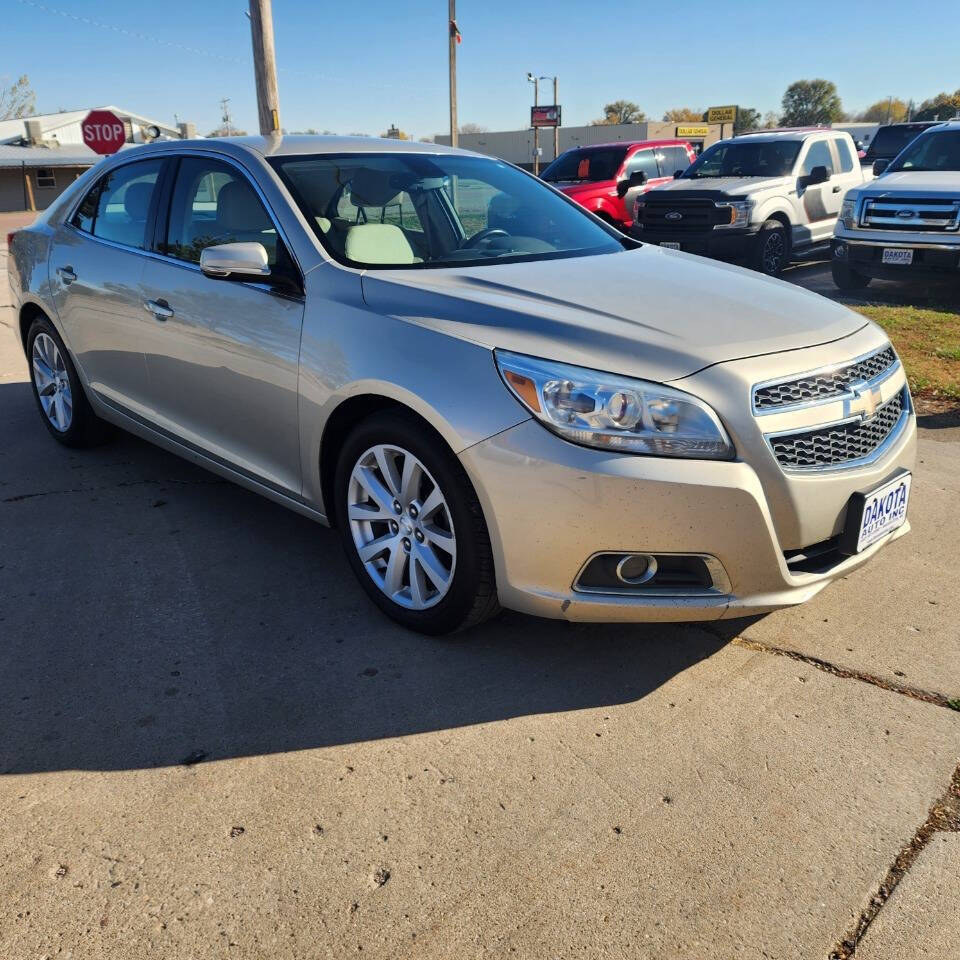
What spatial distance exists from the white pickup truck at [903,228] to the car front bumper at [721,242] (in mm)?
1014

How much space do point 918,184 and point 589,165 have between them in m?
5.99

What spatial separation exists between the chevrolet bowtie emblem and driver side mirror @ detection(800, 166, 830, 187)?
9.93 meters

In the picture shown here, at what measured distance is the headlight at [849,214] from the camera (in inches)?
401

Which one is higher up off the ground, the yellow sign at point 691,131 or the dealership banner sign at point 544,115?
the dealership banner sign at point 544,115

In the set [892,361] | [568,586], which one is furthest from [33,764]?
[892,361]

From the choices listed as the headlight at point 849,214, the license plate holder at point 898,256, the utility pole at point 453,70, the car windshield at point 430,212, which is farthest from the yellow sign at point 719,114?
the car windshield at point 430,212

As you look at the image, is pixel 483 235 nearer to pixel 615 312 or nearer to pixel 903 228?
pixel 615 312

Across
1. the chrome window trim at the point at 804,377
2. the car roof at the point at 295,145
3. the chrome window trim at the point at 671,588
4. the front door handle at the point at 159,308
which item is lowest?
the chrome window trim at the point at 671,588

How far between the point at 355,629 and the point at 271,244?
151 centimetres

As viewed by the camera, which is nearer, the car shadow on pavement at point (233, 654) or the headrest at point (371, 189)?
the car shadow on pavement at point (233, 654)

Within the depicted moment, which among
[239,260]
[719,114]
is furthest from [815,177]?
[719,114]

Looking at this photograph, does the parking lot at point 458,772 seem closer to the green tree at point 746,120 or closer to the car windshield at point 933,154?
the car windshield at point 933,154

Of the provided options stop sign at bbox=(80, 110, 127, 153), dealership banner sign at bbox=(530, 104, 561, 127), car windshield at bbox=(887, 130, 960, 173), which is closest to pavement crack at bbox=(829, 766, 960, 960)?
car windshield at bbox=(887, 130, 960, 173)

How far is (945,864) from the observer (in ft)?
7.42
